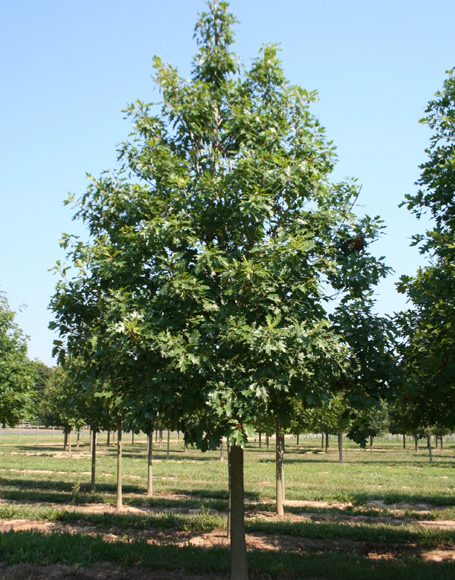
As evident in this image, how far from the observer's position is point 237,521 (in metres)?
9.72

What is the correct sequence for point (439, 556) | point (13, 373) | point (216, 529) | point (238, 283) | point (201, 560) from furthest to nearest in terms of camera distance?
point (13, 373), point (216, 529), point (439, 556), point (201, 560), point (238, 283)

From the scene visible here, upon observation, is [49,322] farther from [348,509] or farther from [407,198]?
[348,509]

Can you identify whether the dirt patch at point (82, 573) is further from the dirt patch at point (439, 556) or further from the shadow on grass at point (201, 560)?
the dirt patch at point (439, 556)

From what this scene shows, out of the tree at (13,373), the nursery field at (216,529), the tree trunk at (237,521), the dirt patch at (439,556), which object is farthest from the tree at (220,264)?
the tree at (13,373)

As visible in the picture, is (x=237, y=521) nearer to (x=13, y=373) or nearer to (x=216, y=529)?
(x=216, y=529)

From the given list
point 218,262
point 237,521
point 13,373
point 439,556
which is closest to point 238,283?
point 218,262

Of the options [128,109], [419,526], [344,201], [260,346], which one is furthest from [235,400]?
[419,526]

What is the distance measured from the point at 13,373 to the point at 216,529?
9.16m

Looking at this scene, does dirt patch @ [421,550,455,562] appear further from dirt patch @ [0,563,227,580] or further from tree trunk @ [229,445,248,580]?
dirt patch @ [0,563,227,580]

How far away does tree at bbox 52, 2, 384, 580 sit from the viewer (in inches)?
321

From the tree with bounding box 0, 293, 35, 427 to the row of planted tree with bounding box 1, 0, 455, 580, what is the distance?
1068 centimetres

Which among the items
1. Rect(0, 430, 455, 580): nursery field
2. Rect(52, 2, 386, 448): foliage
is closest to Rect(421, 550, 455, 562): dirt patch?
Rect(0, 430, 455, 580): nursery field

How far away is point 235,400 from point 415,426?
524cm

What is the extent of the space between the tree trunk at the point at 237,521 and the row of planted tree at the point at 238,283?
25mm
